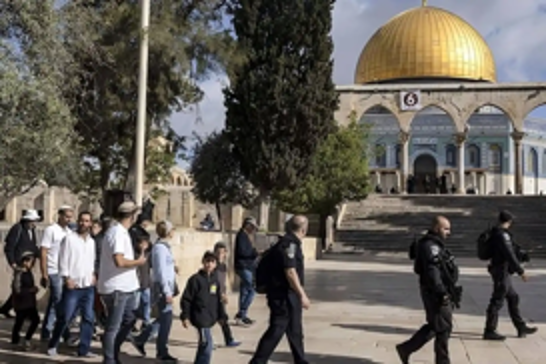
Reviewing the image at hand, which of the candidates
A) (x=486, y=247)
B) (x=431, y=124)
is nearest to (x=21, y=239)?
(x=486, y=247)

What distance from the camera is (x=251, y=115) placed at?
20719 millimetres

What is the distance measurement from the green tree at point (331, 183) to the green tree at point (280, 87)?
5286mm

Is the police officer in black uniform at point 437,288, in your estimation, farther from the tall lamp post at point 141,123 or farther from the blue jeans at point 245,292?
the tall lamp post at point 141,123

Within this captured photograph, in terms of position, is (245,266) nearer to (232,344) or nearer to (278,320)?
(232,344)

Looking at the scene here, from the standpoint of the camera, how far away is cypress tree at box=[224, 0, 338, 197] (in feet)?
67.4

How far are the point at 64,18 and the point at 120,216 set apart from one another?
3.97 m

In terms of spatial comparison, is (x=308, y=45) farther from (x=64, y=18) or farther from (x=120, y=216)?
(x=120, y=216)

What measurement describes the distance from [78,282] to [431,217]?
25804mm

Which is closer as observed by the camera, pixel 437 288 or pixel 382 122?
pixel 437 288

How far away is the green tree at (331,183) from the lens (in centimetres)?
2688

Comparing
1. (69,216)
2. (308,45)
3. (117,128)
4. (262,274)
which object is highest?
(308,45)

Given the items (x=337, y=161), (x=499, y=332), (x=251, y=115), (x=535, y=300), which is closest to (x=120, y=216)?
(x=499, y=332)

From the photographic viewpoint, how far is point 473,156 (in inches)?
2381

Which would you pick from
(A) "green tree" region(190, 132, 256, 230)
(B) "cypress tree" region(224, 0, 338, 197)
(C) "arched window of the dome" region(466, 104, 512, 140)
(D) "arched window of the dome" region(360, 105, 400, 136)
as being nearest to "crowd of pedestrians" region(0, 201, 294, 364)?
(B) "cypress tree" region(224, 0, 338, 197)
